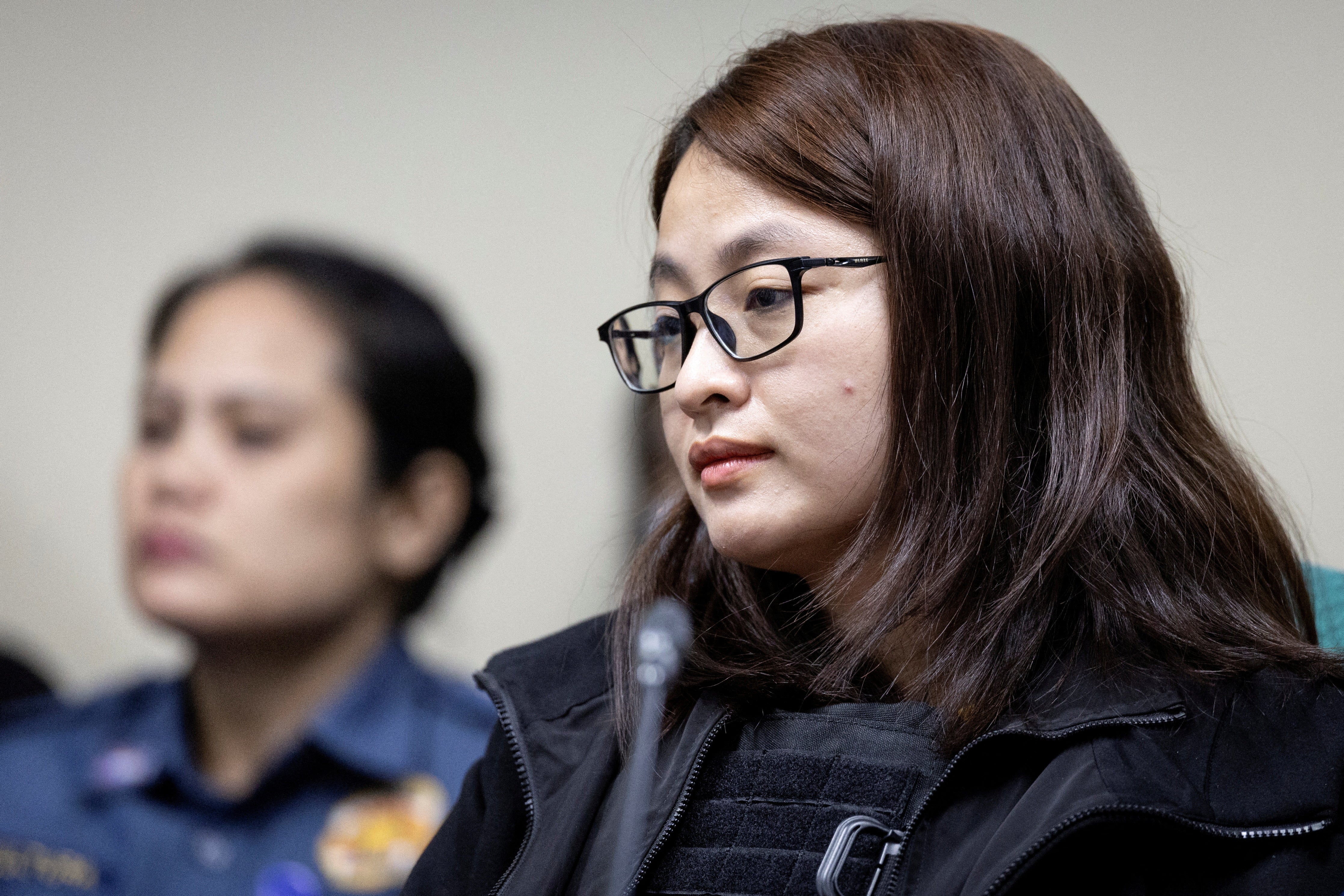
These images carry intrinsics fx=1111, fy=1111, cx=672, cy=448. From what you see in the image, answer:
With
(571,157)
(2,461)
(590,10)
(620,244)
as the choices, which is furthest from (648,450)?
(2,461)

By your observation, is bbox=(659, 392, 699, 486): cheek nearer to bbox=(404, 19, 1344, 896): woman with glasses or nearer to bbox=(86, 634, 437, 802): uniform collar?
bbox=(404, 19, 1344, 896): woman with glasses

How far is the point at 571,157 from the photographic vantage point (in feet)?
7.42

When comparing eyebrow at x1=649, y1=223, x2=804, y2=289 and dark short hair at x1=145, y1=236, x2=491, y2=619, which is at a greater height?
eyebrow at x1=649, y1=223, x2=804, y2=289

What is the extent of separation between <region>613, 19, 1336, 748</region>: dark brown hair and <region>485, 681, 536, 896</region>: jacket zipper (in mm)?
242

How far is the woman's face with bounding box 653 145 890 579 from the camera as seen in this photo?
115cm

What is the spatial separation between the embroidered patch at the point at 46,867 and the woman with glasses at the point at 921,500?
100 centimetres

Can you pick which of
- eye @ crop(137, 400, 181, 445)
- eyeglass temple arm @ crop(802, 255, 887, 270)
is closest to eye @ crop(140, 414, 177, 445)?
eye @ crop(137, 400, 181, 445)

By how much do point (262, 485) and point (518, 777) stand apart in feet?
3.09

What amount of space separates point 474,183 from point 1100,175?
1.37 meters

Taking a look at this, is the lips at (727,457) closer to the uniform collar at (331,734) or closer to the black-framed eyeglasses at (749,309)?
the black-framed eyeglasses at (749,309)

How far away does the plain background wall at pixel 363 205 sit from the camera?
220 cm

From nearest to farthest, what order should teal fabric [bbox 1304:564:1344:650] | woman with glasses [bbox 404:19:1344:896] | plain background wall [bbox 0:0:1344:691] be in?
woman with glasses [bbox 404:19:1344:896] < teal fabric [bbox 1304:564:1344:650] < plain background wall [bbox 0:0:1344:691]

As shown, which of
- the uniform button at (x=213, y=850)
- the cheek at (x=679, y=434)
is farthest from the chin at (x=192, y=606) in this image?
the cheek at (x=679, y=434)

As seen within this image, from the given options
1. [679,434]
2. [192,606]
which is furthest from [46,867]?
[679,434]
